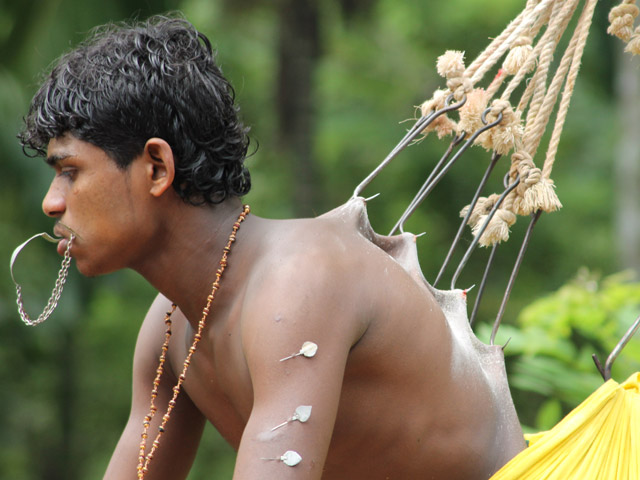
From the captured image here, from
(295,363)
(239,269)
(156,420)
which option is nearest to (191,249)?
(239,269)

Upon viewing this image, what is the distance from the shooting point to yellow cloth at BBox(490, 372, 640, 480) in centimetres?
153

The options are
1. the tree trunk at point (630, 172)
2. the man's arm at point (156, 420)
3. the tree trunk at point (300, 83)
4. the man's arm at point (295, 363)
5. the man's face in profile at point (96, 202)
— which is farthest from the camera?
the tree trunk at point (300, 83)

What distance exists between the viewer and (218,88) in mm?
1536

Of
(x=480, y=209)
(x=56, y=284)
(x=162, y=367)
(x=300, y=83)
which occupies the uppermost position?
(x=56, y=284)

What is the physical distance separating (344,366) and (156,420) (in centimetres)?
63

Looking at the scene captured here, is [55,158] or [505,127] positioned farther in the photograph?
[505,127]

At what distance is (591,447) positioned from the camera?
1.56m

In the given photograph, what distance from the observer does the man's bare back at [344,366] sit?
1312mm

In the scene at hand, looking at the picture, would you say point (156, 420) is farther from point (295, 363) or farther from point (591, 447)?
point (591, 447)

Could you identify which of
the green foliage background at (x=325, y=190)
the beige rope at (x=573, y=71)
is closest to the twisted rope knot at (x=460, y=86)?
the beige rope at (x=573, y=71)

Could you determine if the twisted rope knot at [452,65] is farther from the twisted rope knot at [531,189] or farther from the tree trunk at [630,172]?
the tree trunk at [630,172]

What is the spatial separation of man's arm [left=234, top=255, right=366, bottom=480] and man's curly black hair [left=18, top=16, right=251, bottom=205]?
0.27m

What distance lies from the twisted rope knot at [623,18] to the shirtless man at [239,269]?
0.77 meters

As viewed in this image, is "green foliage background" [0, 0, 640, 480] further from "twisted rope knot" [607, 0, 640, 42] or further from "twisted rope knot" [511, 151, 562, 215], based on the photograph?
"twisted rope knot" [511, 151, 562, 215]
